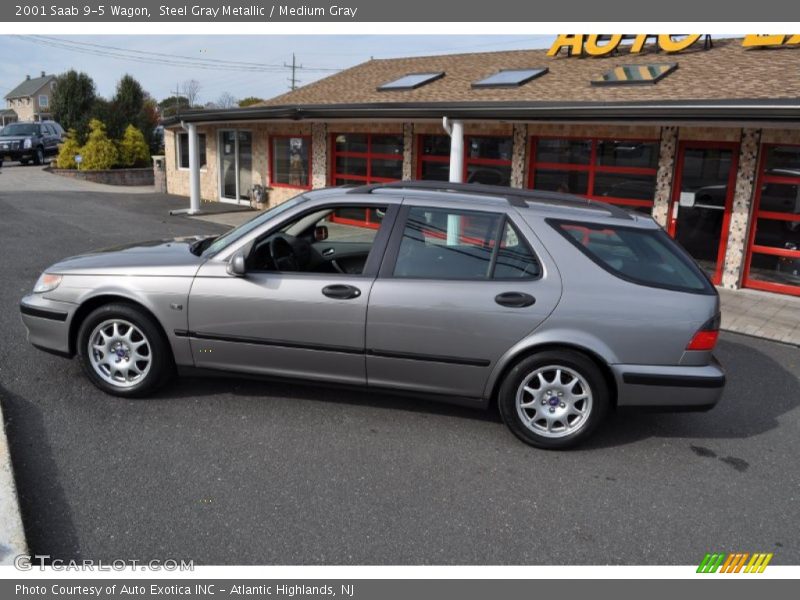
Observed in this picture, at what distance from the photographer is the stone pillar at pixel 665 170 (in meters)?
10.5

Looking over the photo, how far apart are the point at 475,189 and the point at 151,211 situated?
14003 millimetres

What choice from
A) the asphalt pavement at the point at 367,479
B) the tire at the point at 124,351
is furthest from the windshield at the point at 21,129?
the tire at the point at 124,351

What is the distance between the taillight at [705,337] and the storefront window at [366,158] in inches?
441

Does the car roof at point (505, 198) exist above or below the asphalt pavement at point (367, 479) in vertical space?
above

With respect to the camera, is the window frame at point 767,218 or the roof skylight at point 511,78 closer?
the window frame at point 767,218

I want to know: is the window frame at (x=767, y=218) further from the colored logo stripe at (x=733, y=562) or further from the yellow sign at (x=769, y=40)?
the colored logo stripe at (x=733, y=562)

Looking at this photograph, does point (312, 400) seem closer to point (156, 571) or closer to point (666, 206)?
point (156, 571)

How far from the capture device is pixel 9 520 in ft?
10.2

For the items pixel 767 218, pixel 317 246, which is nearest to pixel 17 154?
pixel 317 246

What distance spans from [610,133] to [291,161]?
888cm

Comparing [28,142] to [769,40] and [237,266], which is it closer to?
[769,40]

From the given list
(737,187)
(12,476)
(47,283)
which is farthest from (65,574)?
(737,187)

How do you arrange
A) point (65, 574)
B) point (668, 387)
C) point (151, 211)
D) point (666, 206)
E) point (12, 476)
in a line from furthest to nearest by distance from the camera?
point (151, 211) < point (666, 206) < point (668, 387) < point (12, 476) < point (65, 574)

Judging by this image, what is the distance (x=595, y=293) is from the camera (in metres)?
4.12
